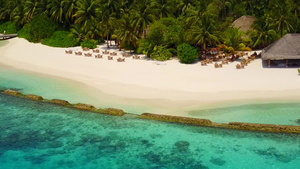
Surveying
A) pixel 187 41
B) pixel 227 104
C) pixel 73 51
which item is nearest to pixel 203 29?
pixel 187 41

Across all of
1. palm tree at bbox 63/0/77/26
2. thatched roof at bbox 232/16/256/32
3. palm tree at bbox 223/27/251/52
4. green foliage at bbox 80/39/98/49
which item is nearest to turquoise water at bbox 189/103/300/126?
palm tree at bbox 223/27/251/52

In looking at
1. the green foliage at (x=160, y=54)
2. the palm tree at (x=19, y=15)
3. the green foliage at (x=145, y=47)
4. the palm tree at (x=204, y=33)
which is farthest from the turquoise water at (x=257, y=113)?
the palm tree at (x=19, y=15)

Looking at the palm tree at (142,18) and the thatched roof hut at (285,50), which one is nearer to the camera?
the thatched roof hut at (285,50)

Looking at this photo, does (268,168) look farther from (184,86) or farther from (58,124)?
(58,124)

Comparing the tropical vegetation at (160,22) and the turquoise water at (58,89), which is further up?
the tropical vegetation at (160,22)

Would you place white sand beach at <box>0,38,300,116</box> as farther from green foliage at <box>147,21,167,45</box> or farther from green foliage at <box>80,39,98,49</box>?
green foliage at <box>80,39,98,49</box>

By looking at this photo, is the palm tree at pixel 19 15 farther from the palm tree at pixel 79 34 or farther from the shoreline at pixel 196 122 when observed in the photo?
the shoreline at pixel 196 122

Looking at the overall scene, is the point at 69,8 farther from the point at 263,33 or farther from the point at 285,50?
the point at 285,50

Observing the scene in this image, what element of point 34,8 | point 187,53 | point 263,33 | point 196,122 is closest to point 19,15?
point 34,8
